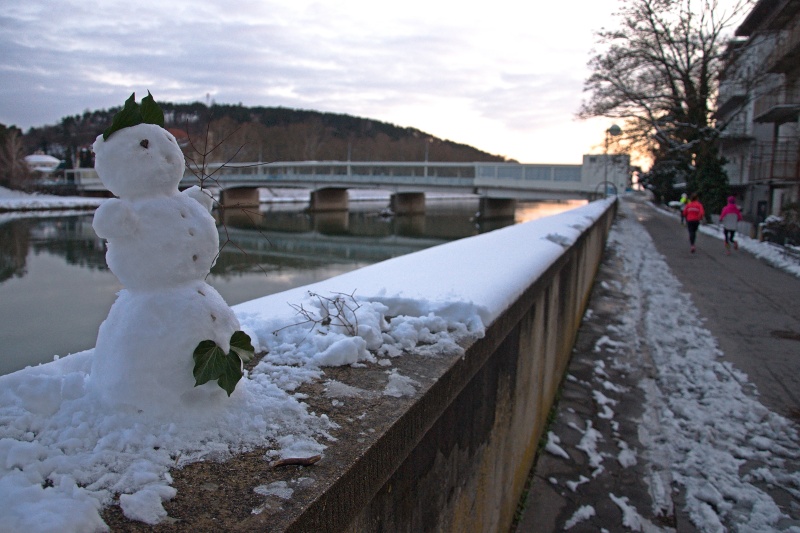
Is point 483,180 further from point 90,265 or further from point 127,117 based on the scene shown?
point 127,117

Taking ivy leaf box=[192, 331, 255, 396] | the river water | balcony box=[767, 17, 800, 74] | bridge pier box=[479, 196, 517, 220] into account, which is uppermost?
balcony box=[767, 17, 800, 74]

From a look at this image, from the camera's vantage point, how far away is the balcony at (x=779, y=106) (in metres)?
27.0

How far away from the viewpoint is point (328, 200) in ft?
213

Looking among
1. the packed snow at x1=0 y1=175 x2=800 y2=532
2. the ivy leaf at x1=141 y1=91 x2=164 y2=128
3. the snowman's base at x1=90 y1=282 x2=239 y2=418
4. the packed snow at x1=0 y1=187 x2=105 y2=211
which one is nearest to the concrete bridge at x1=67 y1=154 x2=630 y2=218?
the packed snow at x1=0 y1=187 x2=105 y2=211

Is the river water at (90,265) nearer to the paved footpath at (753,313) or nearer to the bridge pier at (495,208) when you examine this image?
the paved footpath at (753,313)

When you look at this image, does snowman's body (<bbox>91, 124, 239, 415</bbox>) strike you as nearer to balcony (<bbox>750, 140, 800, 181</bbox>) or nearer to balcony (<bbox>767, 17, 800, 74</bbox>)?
balcony (<bbox>750, 140, 800, 181</bbox>)

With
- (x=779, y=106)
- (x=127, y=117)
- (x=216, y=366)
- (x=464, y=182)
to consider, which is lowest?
(x=216, y=366)

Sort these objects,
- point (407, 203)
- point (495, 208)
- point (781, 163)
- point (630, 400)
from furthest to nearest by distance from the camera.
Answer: point (407, 203) < point (495, 208) < point (781, 163) < point (630, 400)

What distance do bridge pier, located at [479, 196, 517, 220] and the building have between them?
20.2 m

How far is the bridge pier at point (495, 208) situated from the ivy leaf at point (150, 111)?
→ 167ft

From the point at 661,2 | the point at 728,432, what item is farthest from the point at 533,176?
the point at 728,432

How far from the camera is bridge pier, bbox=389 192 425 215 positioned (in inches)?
2387

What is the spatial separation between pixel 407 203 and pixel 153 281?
205ft

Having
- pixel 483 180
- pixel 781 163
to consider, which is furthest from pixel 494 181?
pixel 781 163
